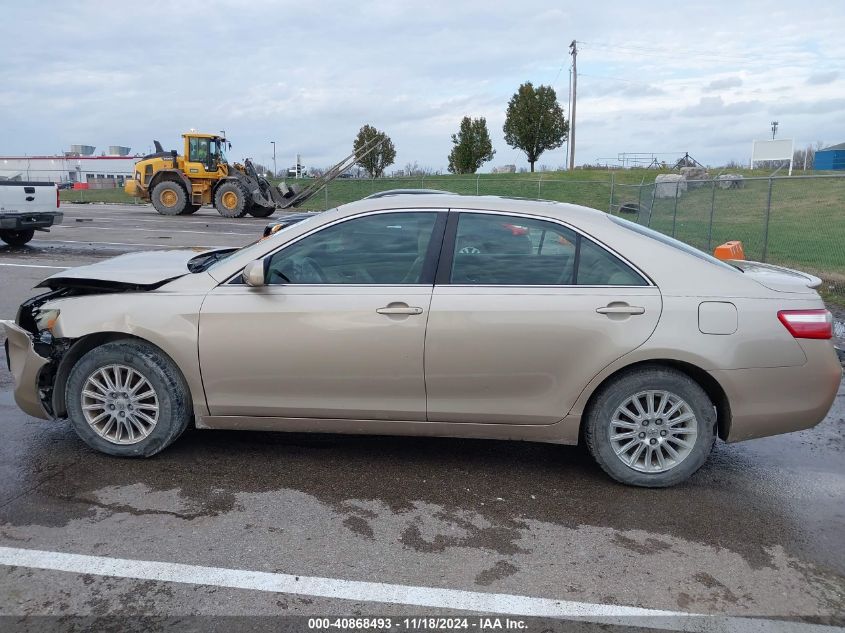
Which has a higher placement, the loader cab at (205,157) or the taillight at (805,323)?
the loader cab at (205,157)

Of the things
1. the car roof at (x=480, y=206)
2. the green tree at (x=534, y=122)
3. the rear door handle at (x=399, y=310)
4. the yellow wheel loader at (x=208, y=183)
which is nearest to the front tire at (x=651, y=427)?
the car roof at (x=480, y=206)

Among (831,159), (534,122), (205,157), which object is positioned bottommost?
(205,157)

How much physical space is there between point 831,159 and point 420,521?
52330 mm

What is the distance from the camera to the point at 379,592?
9.86ft

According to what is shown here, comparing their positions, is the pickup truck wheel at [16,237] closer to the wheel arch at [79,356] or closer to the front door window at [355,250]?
the wheel arch at [79,356]

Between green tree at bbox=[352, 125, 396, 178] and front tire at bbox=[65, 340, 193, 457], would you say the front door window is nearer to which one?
front tire at bbox=[65, 340, 193, 457]

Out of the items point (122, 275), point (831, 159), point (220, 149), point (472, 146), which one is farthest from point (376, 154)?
point (122, 275)

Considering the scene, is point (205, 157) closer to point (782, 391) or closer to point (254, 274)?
point (254, 274)

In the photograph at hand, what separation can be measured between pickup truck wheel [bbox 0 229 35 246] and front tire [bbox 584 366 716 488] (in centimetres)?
1530

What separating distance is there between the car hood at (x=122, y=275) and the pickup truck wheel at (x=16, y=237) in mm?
12843

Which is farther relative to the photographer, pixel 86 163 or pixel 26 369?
pixel 86 163

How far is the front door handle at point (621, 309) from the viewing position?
3.87 metres

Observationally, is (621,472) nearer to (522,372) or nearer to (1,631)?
(522,372)

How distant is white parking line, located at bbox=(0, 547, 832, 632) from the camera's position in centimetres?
286
